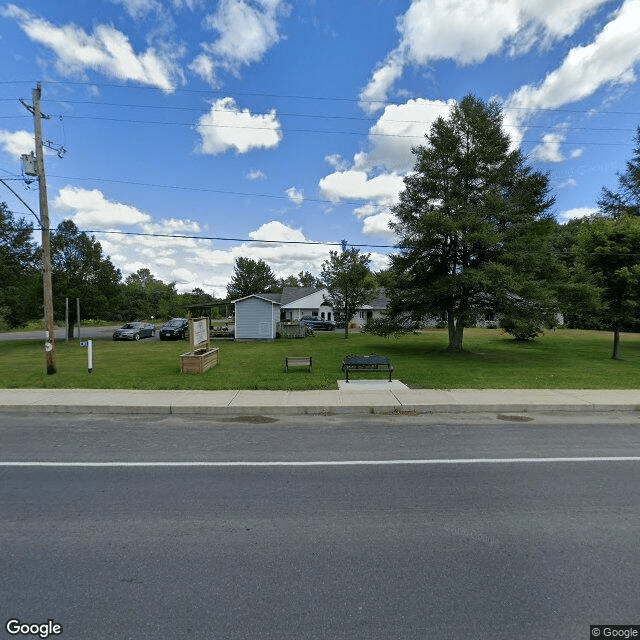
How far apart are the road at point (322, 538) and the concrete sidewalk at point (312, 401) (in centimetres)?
203

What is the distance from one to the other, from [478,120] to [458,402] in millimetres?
15372

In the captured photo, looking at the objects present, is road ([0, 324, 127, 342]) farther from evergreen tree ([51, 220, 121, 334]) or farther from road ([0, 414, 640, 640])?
road ([0, 414, 640, 640])

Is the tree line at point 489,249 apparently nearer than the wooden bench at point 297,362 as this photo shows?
No

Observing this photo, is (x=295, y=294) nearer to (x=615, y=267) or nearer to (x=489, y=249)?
(x=489, y=249)

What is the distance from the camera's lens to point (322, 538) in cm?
350

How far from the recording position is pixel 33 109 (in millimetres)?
12273

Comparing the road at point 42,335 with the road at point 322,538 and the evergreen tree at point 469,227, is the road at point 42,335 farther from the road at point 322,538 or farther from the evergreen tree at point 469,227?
the road at point 322,538

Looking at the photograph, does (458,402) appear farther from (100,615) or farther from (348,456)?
(100,615)

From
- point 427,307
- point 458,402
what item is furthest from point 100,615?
point 427,307

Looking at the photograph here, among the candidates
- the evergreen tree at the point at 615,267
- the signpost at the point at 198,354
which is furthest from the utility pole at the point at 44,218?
the evergreen tree at the point at 615,267

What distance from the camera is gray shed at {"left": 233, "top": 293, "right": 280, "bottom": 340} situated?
94.1ft

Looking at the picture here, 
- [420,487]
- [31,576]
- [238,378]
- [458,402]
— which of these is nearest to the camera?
[31,576]

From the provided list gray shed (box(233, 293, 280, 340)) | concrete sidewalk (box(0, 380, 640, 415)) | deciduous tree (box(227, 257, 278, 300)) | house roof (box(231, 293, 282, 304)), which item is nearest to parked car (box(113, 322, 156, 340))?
gray shed (box(233, 293, 280, 340))

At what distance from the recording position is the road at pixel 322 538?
2572 mm
